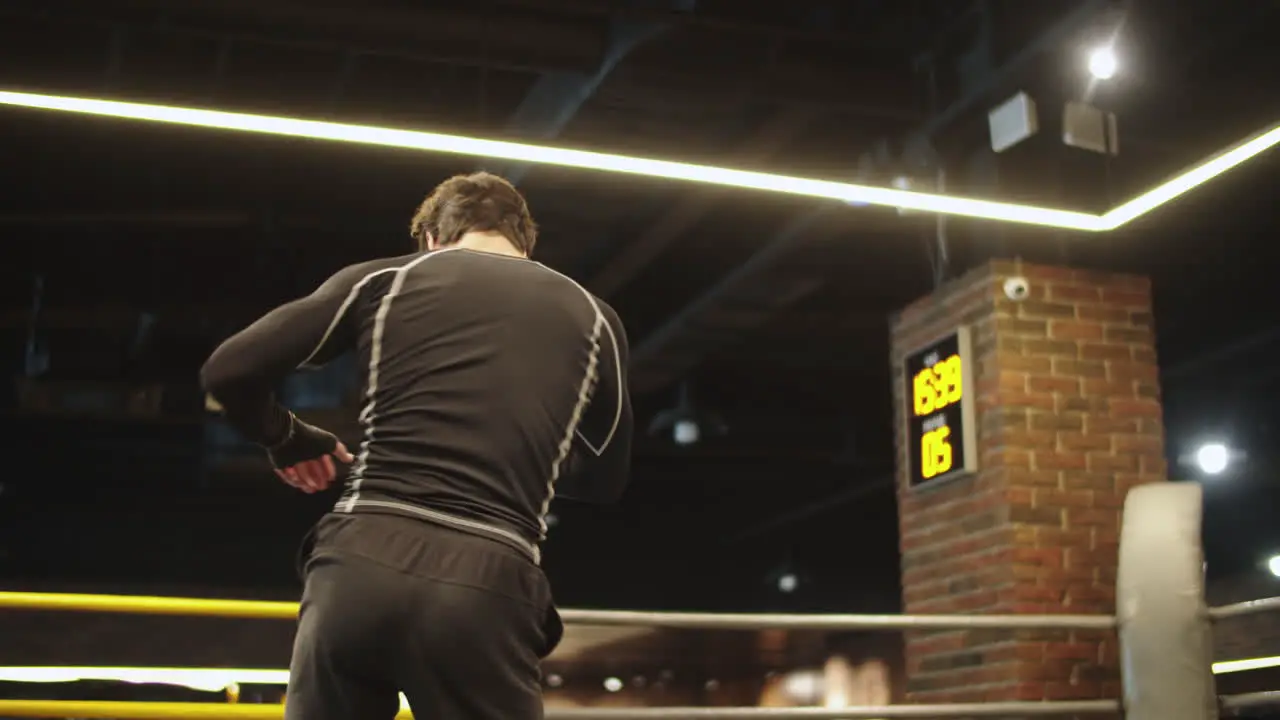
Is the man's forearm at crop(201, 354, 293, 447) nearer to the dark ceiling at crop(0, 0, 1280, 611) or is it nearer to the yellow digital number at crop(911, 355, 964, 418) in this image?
the dark ceiling at crop(0, 0, 1280, 611)

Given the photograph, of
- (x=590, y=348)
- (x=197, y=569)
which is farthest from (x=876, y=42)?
(x=197, y=569)

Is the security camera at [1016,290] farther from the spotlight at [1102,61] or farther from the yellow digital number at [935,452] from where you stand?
the spotlight at [1102,61]

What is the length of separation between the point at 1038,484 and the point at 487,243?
3529mm

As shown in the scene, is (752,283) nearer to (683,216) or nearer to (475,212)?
(683,216)

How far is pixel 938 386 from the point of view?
17.7ft

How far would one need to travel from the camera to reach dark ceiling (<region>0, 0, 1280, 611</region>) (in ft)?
16.9

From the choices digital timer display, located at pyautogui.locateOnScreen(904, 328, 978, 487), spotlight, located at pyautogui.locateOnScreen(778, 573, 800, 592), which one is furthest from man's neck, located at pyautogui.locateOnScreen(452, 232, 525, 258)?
spotlight, located at pyautogui.locateOnScreen(778, 573, 800, 592)

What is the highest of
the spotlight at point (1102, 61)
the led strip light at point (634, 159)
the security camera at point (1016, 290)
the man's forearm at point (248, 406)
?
the spotlight at point (1102, 61)

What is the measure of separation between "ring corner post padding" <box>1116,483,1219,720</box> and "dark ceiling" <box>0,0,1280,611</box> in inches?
61.3

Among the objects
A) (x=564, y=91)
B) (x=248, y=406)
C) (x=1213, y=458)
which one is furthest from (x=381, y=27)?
(x=1213, y=458)

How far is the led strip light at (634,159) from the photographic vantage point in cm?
409

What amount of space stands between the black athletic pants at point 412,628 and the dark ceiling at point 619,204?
283 cm

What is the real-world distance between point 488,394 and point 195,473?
1054 centimetres

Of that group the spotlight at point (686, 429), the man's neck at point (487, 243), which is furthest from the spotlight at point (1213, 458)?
the man's neck at point (487, 243)
